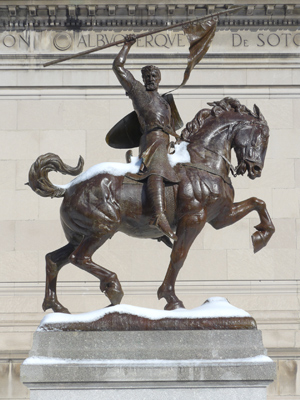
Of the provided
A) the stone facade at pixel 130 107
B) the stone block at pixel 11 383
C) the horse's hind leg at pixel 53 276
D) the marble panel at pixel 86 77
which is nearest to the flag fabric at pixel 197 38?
the horse's hind leg at pixel 53 276

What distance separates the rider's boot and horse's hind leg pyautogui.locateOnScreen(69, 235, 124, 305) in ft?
→ 2.23

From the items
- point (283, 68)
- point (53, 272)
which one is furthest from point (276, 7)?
point (53, 272)

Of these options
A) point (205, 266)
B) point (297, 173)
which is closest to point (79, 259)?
point (205, 266)

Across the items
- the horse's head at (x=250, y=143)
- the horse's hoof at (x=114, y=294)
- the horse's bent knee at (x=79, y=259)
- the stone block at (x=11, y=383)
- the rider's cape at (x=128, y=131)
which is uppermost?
the rider's cape at (x=128, y=131)

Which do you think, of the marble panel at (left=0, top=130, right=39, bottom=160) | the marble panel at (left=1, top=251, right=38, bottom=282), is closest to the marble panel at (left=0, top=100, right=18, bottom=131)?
the marble panel at (left=0, top=130, right=39, bottom=160)

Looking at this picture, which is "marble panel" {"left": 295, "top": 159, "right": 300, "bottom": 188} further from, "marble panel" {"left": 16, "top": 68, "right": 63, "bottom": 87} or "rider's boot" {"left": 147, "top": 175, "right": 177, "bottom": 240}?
"rider's boot" {"left": 147, "top": 175, "right": 177, "bottom": 240}

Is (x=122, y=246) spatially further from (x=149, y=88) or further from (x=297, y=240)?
(x=149, y=88)

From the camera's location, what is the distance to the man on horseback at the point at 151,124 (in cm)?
1023

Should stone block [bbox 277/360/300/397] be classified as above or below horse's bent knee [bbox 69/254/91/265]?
below

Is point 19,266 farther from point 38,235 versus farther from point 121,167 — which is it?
point 121,167

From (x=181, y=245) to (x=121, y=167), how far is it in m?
1.23

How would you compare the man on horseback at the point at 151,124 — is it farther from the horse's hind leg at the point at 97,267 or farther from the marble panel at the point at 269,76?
the marble panel at the point at 269,76

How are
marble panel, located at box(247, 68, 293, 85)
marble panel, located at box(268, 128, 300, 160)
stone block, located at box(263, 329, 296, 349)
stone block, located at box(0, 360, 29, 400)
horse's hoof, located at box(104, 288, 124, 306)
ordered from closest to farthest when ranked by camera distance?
horse's hoof, located at box(104, 288, 124, 306) → stone block, located at box(0, 360, 29, 400) → stone block, located at box(263, 329, 296, 349) → marble panel, located at box(268, 128, 300, 160) → marble panel, located at box(247, 68, 293, 85)

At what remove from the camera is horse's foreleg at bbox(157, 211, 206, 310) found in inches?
403
